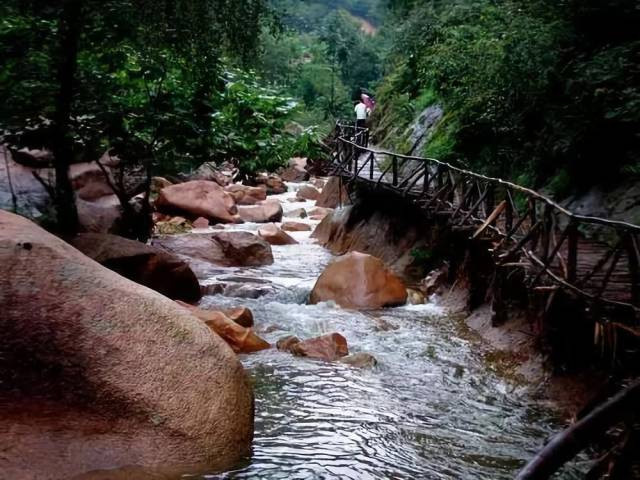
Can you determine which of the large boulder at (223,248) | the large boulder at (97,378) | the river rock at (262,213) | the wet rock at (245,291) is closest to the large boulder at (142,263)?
the wet rock at (245,291)

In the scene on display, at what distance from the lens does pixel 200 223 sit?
62.5ft

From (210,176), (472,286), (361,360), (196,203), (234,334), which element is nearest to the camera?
(361,360)

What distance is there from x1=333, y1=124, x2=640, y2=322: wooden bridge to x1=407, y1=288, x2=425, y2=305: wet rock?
4.56 feet

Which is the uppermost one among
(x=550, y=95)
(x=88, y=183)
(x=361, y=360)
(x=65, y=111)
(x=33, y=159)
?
(x=550, y=95)

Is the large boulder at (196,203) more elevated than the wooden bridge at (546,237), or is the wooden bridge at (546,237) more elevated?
the wooden bridge at (546,237)

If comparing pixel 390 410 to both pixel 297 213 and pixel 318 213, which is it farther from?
pixel 318 213

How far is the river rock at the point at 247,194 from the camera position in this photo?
24.6 m

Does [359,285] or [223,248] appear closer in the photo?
[359,285]

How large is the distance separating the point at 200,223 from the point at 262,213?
2888 millimetres

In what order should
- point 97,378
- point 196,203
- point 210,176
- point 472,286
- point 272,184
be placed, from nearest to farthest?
point 97,378 → point 472,286 → point 196,203 → point 210,176 → point 272,184

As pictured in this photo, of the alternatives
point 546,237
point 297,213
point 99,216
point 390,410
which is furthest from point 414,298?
point 297,213

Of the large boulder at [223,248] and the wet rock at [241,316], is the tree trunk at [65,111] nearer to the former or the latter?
the wet rock at [241,316]

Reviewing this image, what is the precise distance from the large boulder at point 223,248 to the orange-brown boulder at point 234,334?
5789 millimetres

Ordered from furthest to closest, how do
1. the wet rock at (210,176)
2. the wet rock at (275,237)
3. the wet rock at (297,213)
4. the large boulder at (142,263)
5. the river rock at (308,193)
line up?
the river rock at (308,193)
the wet rock at (210,176)
the wet rock at (297,213)
the wet rock at (275,237)
the large boulder at (142,263)
